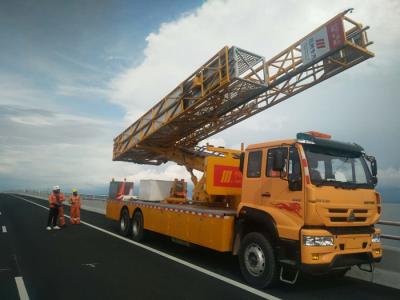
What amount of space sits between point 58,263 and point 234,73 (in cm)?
630

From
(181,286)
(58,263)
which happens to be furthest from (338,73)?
(58,263)

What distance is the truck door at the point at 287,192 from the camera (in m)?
5.81

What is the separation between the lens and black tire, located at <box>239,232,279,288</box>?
6.00 metres

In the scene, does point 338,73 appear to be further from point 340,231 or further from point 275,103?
point 340,231

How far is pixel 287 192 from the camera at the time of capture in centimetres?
609

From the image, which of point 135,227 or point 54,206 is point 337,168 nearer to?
point 135,227

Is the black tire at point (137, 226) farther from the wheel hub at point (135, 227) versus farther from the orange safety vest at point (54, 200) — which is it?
the orange safety vest at point (54, 200)

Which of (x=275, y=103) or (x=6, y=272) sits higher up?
(x=275, y=103)

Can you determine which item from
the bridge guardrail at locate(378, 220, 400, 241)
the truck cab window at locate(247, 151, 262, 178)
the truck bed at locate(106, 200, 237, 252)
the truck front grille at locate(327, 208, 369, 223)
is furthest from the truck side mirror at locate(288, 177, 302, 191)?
the bridge guardrail at locate(378, 220, 400, 241)

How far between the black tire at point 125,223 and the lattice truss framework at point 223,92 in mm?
2848

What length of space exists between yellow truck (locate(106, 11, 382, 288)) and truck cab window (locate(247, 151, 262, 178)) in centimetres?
2

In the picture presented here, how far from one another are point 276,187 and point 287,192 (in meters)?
0.29

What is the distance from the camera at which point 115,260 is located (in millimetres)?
8148

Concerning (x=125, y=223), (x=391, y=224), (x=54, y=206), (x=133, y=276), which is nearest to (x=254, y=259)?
(x=133, y=276)
